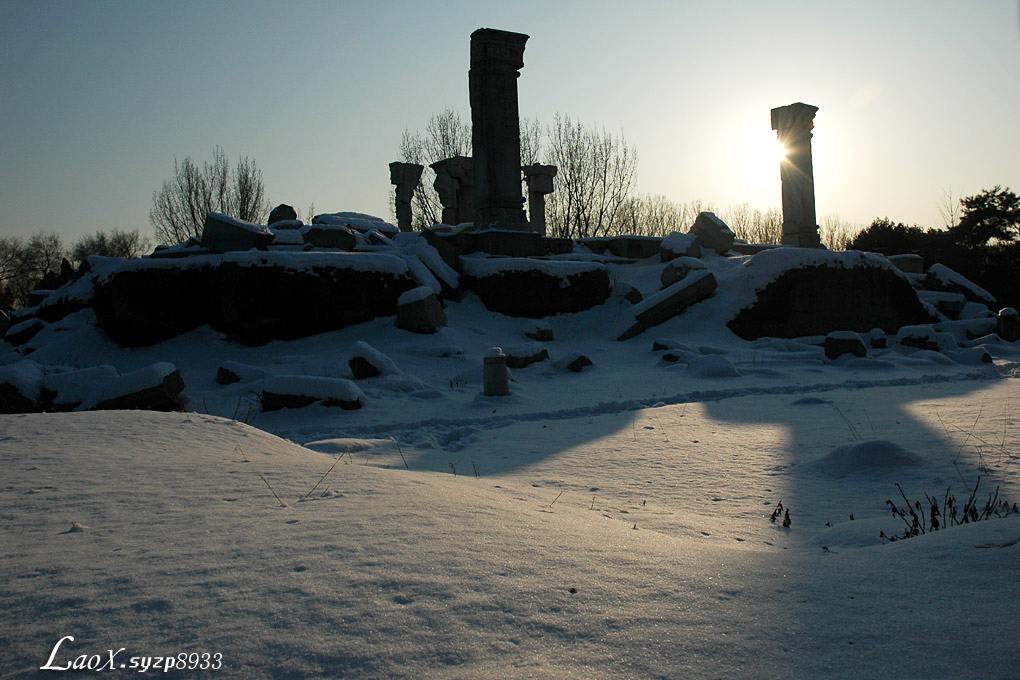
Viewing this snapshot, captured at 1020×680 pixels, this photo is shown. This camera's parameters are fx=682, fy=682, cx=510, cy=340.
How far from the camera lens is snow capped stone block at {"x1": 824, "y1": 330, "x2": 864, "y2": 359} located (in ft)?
29.0

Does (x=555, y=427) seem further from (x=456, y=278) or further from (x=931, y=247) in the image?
(x=931, y=247)

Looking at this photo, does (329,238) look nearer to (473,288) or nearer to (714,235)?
(473,288)

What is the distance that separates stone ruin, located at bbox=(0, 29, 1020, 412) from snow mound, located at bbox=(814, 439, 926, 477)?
358 centimetres

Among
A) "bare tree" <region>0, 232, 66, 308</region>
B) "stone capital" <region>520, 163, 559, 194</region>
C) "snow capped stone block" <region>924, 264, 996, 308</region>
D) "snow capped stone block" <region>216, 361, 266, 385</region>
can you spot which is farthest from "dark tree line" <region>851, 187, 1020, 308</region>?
"bare tree" <region>0, 232, 66, 308</region>

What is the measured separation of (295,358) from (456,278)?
11.9 feet

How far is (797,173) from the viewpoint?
18.7 meters

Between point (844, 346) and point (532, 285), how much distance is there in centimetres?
472

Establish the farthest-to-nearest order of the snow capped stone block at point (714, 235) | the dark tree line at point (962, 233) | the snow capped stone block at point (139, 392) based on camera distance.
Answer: the dark tree line at point (962, 233) < the snow capped stone block at point (714, 235) < the snow capped stone block at point (139, 392)

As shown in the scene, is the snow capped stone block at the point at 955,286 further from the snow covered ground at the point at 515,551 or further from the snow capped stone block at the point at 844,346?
the snow covered ground at the point at 515,551

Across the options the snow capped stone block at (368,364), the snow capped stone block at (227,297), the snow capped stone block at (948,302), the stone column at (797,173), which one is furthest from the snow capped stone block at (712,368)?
the stone column at (797,173)

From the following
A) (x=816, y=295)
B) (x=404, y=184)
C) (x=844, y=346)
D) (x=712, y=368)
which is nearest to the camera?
(x=712, y=368)

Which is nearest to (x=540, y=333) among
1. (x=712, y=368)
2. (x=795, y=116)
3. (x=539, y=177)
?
(x=712, y=368)

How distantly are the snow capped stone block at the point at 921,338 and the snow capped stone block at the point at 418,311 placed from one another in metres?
6.78

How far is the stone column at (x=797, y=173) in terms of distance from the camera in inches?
730
